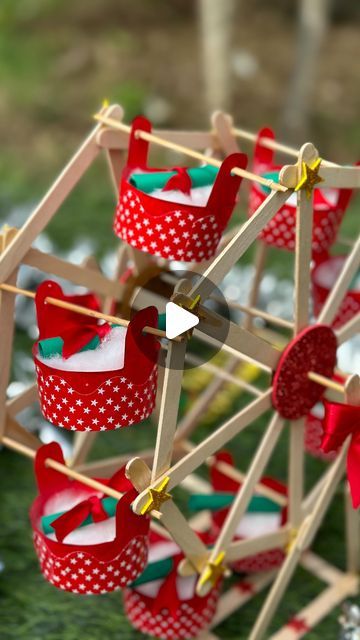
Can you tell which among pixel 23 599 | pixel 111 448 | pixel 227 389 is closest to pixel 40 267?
pixel 23 599

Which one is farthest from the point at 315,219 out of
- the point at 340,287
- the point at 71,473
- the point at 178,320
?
the point at 71,473

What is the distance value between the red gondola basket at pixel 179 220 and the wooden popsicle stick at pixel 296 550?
0.76 meters

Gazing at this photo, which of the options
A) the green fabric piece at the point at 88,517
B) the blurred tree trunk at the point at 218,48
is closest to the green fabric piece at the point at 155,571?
the green fabric piece at the point at 88,517

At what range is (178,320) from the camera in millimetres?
2291

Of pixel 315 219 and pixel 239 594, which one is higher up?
pixel 315 219

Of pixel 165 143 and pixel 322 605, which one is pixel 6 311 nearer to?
pixel 165 143

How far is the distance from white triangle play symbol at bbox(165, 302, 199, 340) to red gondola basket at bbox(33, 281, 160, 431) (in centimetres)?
11

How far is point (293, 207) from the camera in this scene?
288 cm

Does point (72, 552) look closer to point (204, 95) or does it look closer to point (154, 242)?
point (154, 242)

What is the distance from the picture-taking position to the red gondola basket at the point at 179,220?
2561mm

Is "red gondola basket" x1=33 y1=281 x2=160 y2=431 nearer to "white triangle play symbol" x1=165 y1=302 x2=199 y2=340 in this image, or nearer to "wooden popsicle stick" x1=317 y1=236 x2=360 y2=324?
"white triangle play symbol" x1=165 y1=302 x2=199 y2=340

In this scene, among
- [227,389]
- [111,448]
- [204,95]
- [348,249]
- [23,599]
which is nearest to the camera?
[23,599]

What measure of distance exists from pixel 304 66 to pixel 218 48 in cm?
62

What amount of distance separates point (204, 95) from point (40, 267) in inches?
210
